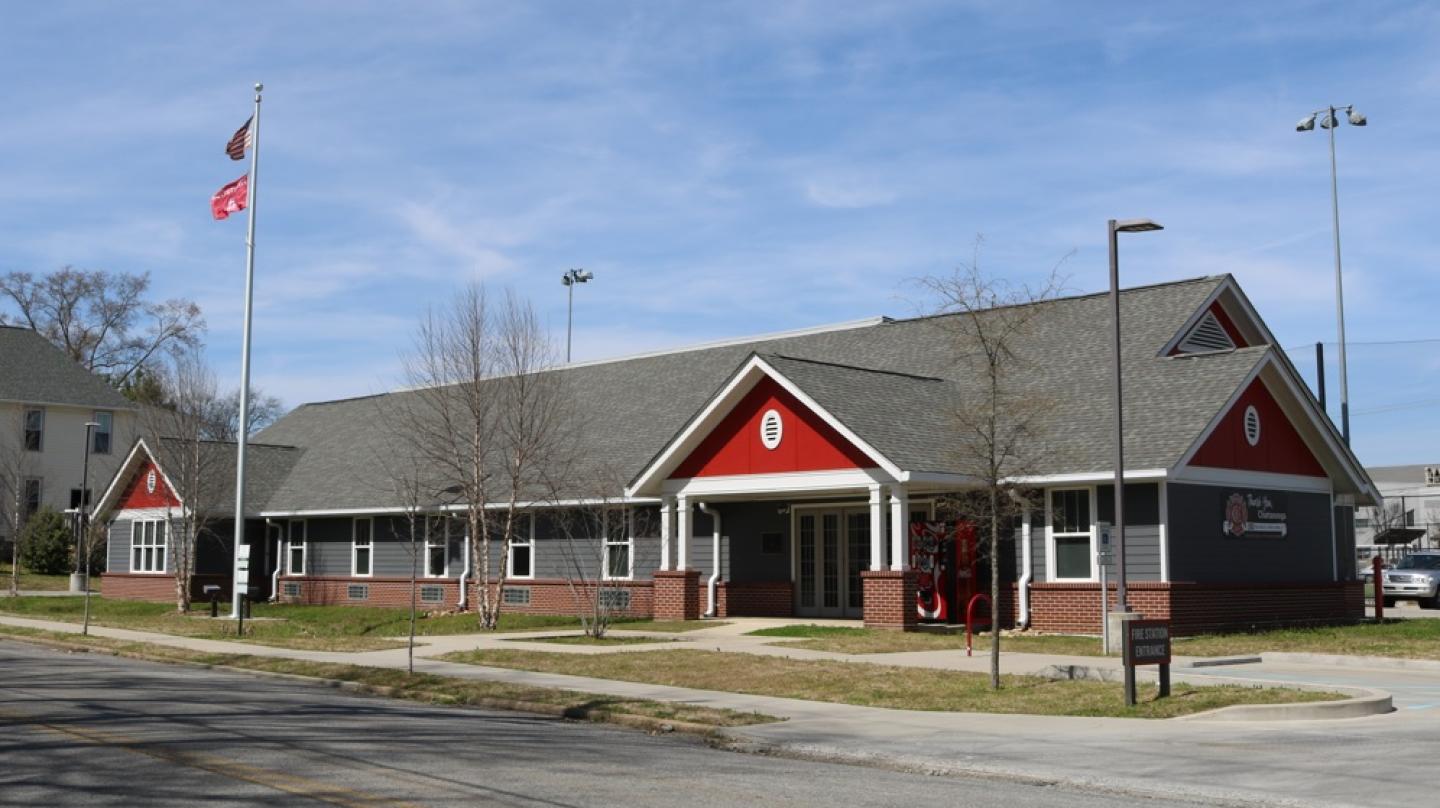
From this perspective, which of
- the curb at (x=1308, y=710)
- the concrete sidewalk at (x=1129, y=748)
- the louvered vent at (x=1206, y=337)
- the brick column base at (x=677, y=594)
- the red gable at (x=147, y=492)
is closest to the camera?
the concrete sidewalk at (x=1129, y=748)

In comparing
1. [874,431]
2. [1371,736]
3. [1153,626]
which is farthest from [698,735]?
[874,431]

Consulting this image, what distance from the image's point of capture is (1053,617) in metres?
26.6

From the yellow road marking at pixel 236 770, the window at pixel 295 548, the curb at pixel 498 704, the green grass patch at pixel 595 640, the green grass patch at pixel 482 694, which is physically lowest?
the curb at pixel 498 704

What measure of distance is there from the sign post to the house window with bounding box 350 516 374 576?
2810 centimetres

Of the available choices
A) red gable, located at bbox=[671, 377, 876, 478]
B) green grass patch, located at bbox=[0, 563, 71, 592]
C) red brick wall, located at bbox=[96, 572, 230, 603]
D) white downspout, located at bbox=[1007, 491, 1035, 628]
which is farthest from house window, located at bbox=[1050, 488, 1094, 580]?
green grass patch, located at bbox=[0, 563, 71, 592]

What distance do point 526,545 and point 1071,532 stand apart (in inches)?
564

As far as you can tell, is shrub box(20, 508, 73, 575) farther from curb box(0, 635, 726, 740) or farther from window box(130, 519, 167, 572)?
curb box(0, 635, 726, 740)

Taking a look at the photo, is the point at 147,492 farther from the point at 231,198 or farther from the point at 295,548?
the point at 231,198

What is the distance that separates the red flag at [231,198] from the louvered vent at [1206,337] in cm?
2169

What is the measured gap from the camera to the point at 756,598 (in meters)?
31.3

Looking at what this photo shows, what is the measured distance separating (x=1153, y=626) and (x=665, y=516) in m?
16.2

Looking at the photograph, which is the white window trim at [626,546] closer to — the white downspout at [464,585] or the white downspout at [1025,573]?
the white downspout at [464,585]

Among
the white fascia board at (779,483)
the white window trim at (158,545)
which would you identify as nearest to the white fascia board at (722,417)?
the white fascia board at (779,483)

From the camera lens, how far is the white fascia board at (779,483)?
27.2m
